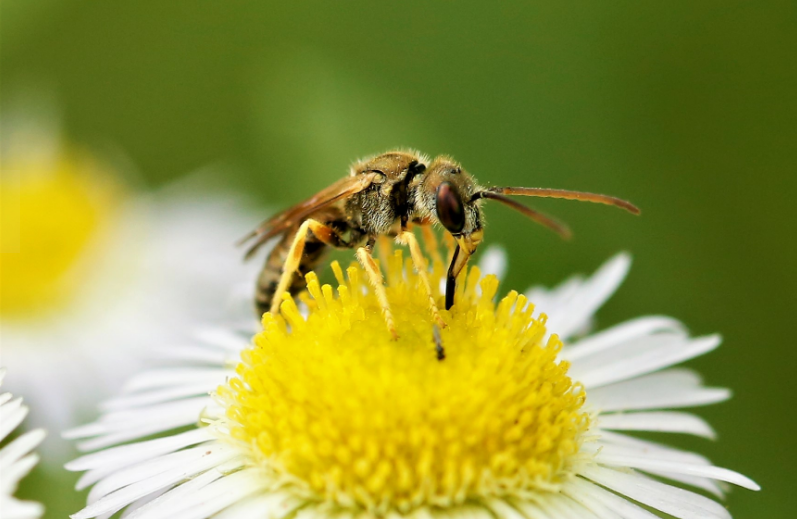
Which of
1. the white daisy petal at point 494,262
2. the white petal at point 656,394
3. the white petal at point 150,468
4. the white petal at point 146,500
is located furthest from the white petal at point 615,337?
the white petal at point 146,500

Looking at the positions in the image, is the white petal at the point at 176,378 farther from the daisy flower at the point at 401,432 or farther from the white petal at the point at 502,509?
the white petal at the point at 502,509

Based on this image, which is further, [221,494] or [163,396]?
[163,396]

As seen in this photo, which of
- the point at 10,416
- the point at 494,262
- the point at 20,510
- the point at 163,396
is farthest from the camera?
the point at 494,262

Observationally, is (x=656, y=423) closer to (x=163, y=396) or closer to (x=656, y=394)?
(x=656, y=394)

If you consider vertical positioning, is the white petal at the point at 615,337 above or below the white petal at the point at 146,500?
above

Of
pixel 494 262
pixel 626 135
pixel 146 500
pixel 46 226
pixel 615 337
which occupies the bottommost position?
pixel 146 500

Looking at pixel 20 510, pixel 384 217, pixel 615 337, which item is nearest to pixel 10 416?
pixel 20 510
